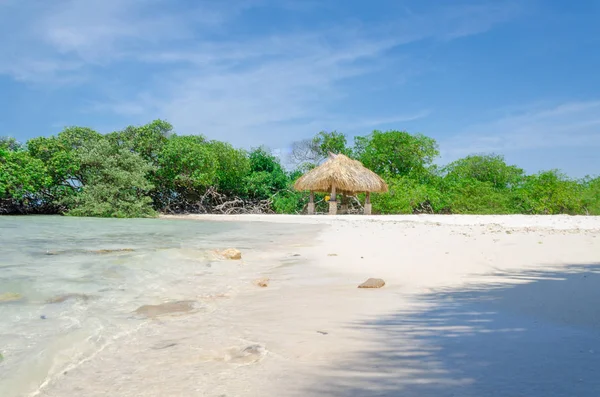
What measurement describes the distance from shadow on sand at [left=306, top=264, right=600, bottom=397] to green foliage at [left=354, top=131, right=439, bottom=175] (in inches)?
845

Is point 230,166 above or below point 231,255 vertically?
above

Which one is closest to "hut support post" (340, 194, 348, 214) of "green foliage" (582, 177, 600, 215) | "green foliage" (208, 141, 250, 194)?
"green foliage" (208, 141, 250, 194)

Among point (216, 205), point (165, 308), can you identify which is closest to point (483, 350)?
point (165, 308)

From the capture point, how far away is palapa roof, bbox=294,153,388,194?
19219 millimetres

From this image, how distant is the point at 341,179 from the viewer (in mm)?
19109

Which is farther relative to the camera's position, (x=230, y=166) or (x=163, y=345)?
(x=230, y=166)

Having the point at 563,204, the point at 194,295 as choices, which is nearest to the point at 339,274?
the point at 194,295

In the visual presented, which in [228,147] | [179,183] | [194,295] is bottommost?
[194,295]

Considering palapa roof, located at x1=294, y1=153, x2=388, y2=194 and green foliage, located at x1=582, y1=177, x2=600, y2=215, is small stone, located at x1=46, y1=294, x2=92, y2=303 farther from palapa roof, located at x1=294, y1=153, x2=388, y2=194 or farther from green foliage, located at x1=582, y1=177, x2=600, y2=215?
green foliage, located at x1=582, y1=177, x2=600, y2=215

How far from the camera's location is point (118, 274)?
4.38 m

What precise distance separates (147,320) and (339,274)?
2.00 m

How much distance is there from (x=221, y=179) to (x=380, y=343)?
2247 cm

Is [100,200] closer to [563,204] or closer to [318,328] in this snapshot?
[318,328]

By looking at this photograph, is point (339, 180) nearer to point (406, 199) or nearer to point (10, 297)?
point (406, 199)
